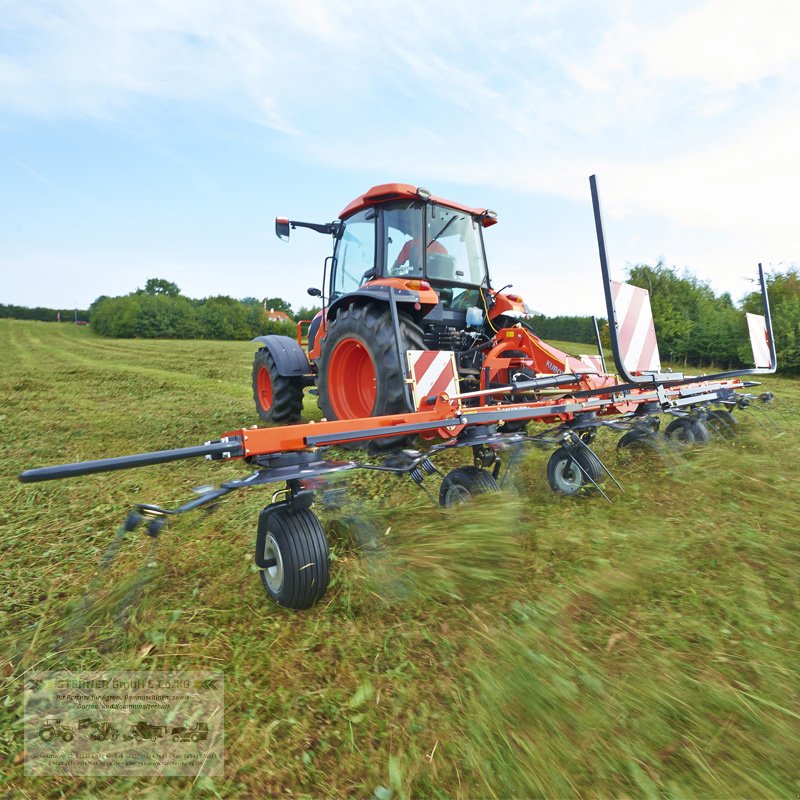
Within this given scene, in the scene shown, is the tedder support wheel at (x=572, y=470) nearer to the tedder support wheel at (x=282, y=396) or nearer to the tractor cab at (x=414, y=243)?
the tractor cab at (x=414, y=243)

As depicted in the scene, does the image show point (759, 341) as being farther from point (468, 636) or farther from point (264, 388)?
point (264, 388)

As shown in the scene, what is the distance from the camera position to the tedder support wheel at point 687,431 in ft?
14.5

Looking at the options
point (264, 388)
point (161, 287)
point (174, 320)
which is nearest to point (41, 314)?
point (161, 287)

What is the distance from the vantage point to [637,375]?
2928mm

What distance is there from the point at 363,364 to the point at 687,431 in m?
2.94

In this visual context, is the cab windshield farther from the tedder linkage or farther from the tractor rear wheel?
the tedder linkage

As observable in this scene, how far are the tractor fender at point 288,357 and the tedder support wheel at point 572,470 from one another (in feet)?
10.6

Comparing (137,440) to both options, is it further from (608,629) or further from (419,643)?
(608,629)

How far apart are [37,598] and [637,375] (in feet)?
10.6

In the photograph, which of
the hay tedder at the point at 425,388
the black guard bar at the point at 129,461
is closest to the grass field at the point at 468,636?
the hay tedder at the point at 425,388

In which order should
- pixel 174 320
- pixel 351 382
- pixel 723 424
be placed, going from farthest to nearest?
pixel 174 320 → pixel 723 424 → pixel 351 382

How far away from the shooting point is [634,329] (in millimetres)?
3002

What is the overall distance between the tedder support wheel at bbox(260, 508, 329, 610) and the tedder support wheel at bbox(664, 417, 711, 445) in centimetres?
347

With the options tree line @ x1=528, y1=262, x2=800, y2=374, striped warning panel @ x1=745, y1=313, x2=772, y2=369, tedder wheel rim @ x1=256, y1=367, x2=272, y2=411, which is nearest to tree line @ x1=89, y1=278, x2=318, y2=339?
tedder wheel rim @ x1=256, y1=367, x2=272, y2=411
